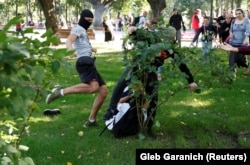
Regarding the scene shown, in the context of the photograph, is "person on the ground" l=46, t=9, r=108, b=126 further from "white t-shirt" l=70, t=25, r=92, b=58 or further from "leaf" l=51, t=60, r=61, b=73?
"leaf" l=51, t=60, r=61, b=73

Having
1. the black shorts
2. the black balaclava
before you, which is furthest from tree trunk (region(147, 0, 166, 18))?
the black shorts

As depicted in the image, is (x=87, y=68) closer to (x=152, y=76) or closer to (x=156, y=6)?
(x=152, y=76)

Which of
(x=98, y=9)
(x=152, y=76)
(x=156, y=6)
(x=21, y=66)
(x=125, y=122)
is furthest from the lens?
(x=98, y=9)

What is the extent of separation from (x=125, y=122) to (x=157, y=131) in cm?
58

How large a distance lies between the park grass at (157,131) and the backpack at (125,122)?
10cm

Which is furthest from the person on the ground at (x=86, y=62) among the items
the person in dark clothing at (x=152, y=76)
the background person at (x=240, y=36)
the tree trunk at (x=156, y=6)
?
the tree trunk at (x=156, y=6)

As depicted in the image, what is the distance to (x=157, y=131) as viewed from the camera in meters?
5.66

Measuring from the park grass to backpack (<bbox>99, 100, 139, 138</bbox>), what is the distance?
0.10 meters

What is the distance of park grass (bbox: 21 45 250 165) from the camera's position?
4855 mm

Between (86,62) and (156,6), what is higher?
(156,6)

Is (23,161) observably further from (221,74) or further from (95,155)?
(221,74)

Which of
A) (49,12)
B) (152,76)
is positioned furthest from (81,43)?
(49,12)

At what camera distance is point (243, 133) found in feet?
18.6

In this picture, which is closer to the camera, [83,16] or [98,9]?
[83,16]
